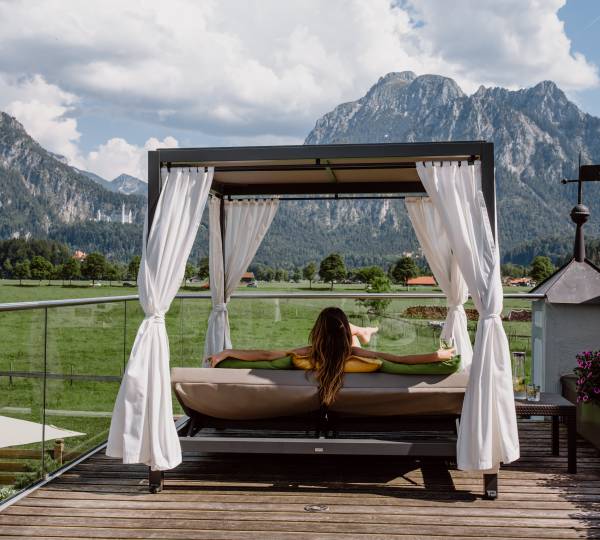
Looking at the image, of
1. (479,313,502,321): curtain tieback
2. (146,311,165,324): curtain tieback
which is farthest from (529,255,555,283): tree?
(146,311,165,324): curtain tieback

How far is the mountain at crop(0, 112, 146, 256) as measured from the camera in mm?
92312

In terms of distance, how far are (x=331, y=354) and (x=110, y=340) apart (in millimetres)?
2109

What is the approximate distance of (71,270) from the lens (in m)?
58.4

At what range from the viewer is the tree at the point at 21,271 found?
192ft

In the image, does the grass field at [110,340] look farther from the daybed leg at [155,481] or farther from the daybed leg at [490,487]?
the daybed leg at [490,487]

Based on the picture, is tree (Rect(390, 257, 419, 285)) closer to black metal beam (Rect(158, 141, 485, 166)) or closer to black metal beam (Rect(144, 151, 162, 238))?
black metal beam (Rect(158, 141, 485, 166))

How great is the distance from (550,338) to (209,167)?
10.2 feet

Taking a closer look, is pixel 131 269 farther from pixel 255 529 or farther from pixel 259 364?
pixel 255 529

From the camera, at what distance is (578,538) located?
2920 millimetres

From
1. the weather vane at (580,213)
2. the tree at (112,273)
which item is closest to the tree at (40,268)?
the tree at (112,273)

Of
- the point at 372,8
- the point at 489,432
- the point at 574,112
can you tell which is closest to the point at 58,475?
the point at 489,432

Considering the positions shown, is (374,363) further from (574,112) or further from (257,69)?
(574,112)

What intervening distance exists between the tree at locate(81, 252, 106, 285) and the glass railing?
151 ft

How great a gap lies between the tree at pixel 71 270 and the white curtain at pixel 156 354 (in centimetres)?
5567
